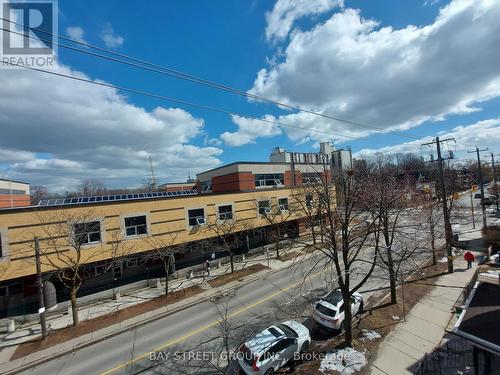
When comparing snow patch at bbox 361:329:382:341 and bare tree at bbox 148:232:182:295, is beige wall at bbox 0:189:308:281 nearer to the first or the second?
bare tree at bbox 148:232:182:295

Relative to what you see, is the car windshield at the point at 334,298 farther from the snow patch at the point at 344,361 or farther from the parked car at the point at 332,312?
the snow patch at the point at 344,361

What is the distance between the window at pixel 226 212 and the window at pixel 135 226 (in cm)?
742

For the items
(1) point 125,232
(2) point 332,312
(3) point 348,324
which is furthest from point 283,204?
(3) point 348,324

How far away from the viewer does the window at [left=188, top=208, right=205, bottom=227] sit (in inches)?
918

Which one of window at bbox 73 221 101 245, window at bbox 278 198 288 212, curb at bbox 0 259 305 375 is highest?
window at bbox 278 198 288 212

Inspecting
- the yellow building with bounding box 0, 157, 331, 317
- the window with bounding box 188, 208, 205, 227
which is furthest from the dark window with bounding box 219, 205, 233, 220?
the window with bounding box 188, 208, 205, 227

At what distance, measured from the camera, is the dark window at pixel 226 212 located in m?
25.5

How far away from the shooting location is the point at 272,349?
389 inches

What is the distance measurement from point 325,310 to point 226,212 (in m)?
15.0


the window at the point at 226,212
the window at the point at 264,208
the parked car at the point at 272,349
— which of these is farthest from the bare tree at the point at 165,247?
the parked car at the point at 272,349

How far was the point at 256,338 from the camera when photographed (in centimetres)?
1050

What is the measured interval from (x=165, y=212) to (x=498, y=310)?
20981 mm

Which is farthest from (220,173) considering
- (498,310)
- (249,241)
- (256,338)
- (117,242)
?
(498,310)

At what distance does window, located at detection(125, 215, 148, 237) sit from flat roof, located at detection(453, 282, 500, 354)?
20.0 metres
